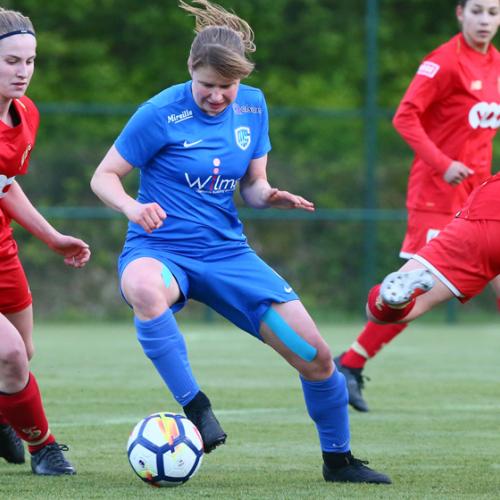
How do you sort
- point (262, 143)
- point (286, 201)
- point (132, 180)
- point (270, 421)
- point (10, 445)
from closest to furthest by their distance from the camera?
point (286, 201) < point (262, 143) < point (10, 445) < point (270, 421) < point (132, 180)

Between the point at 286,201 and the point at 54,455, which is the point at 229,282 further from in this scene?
the point at 54,455

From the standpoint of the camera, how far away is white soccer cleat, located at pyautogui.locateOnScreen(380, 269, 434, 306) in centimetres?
462

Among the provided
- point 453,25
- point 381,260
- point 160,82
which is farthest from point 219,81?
point 453,25

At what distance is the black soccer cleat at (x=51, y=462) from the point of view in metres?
5.01

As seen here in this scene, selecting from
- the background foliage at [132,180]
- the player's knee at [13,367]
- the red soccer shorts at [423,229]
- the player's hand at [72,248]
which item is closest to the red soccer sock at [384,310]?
the player's hand at [72,248]

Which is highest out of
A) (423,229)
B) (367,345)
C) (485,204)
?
(485,204)

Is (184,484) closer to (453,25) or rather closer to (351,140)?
(351,140)

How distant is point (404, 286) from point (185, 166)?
1.01 meters

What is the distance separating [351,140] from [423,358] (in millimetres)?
5824

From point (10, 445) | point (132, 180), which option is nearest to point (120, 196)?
point (10, 445)

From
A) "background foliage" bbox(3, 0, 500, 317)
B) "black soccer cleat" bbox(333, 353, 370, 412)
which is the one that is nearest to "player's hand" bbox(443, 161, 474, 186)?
"black soccer cleat" bbox(333, 353, 370, 412)

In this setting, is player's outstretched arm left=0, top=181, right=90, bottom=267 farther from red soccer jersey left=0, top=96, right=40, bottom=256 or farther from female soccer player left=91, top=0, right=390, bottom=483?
female soccer player left=91, top=0, right=390, bottom=483

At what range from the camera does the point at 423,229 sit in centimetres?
740

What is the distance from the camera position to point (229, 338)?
1252 cm
